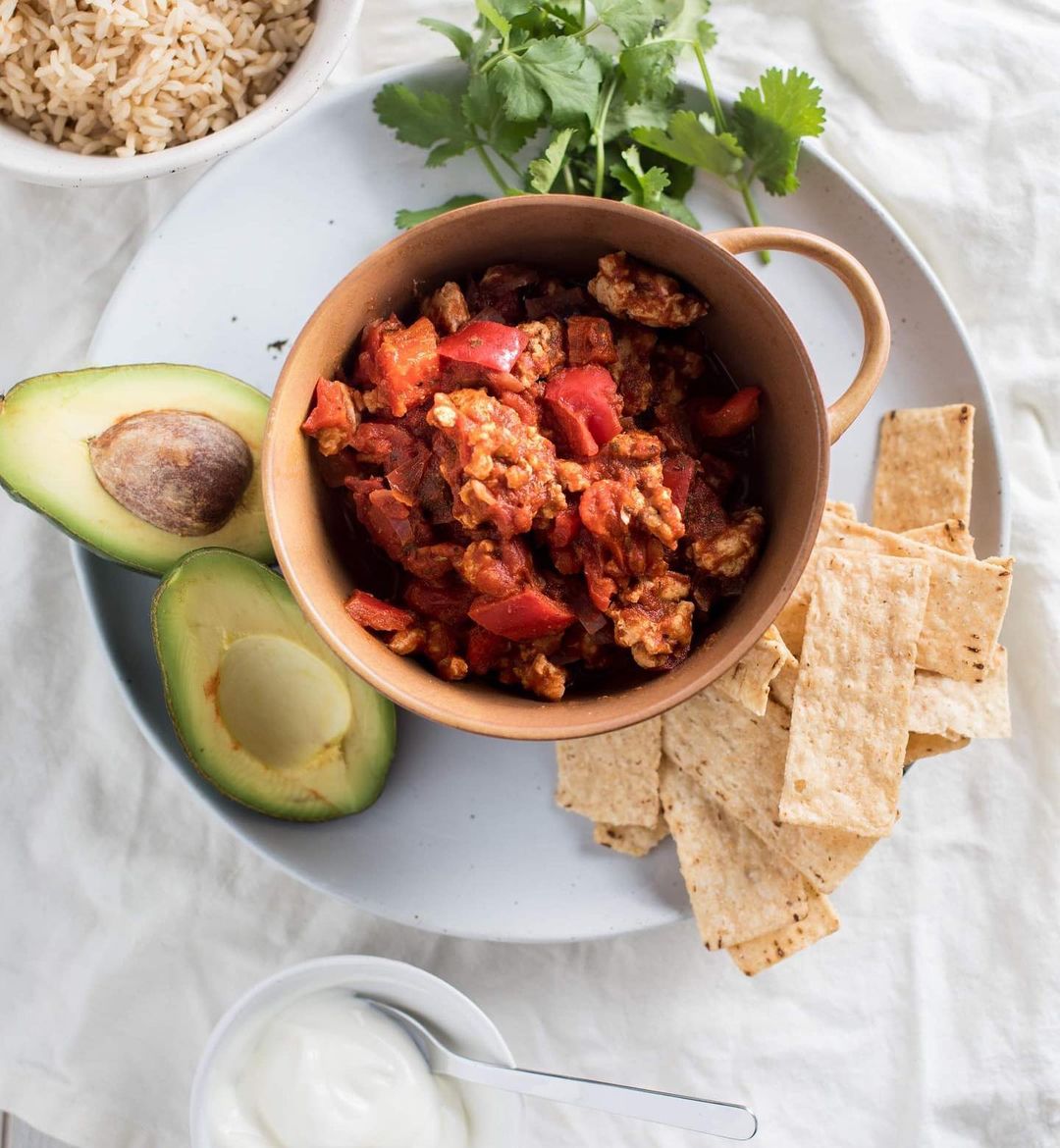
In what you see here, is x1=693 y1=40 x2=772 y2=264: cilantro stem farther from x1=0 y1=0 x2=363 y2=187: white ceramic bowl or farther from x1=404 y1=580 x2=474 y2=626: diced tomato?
x1=404 y1=580 x2=474 y2=626: diced tomato

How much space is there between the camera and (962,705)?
87.3 inches

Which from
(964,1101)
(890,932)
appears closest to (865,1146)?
(964,1101)

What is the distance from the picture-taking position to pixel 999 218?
2.57 meters

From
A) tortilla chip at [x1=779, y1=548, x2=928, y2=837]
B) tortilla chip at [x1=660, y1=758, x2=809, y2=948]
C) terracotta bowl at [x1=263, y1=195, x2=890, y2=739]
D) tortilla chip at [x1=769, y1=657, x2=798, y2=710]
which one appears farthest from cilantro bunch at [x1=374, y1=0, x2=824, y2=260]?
tortilla chip at [x1=660, y1=758, x2=809, y2=948]

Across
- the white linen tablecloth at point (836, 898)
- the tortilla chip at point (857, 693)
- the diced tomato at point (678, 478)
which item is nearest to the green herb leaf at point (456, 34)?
the white linen tablecloth at point (836, 898)

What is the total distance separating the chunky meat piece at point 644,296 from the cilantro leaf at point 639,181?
0.28 meters

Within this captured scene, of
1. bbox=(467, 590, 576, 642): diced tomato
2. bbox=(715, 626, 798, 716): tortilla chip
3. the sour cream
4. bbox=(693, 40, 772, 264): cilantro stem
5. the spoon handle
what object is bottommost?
the spoon handle

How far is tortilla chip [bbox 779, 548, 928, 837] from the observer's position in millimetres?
2152

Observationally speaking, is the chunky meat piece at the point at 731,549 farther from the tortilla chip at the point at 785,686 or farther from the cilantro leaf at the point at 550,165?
the cilantro leaf at the point at 550,165

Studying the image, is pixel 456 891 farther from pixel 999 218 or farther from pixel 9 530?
pixel 999 218

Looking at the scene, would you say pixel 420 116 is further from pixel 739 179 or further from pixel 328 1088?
pixel 328 1088

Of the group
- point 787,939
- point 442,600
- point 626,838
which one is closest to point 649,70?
point 442,600

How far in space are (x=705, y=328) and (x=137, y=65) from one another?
127 cm

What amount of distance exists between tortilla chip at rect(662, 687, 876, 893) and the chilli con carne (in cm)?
38
